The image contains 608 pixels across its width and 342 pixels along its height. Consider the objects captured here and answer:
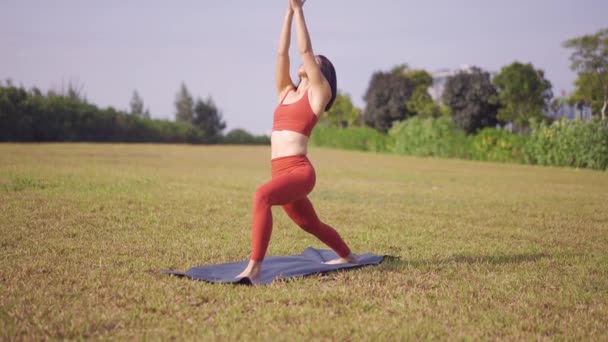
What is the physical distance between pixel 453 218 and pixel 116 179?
839 cm

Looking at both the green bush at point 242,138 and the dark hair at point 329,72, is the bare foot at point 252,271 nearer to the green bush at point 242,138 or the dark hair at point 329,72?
the dark hair at point 329,72

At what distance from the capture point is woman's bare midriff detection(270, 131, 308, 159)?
14.7 feet

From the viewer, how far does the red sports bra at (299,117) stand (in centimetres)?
443

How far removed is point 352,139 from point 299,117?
4079 centimetres

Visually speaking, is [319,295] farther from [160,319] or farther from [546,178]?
[546,178]

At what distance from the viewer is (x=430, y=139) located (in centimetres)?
3544

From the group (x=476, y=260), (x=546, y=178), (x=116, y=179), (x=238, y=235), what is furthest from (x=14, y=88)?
(x=476, y=260)

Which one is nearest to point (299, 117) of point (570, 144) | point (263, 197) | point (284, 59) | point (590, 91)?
point (284, 59)

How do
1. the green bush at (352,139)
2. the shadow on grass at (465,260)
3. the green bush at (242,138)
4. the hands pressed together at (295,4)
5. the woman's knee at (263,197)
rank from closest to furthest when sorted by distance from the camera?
the woman's knee at (263,197)
the hands pressed together at (295,4)
the shadow on grass at (465,260)
the green bush at (352,139)
the green bush at (242,138)

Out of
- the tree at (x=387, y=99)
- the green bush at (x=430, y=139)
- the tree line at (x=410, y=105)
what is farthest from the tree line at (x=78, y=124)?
the green bush at (x=430, y=139)

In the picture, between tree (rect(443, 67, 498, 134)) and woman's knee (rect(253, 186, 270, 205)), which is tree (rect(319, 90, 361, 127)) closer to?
tree (rect(443, 67, 498, 134))

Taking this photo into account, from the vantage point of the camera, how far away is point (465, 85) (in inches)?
1566

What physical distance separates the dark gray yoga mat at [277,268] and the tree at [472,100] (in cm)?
3537

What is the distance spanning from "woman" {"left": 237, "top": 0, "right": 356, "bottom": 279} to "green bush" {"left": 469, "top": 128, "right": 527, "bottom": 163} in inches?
1014
